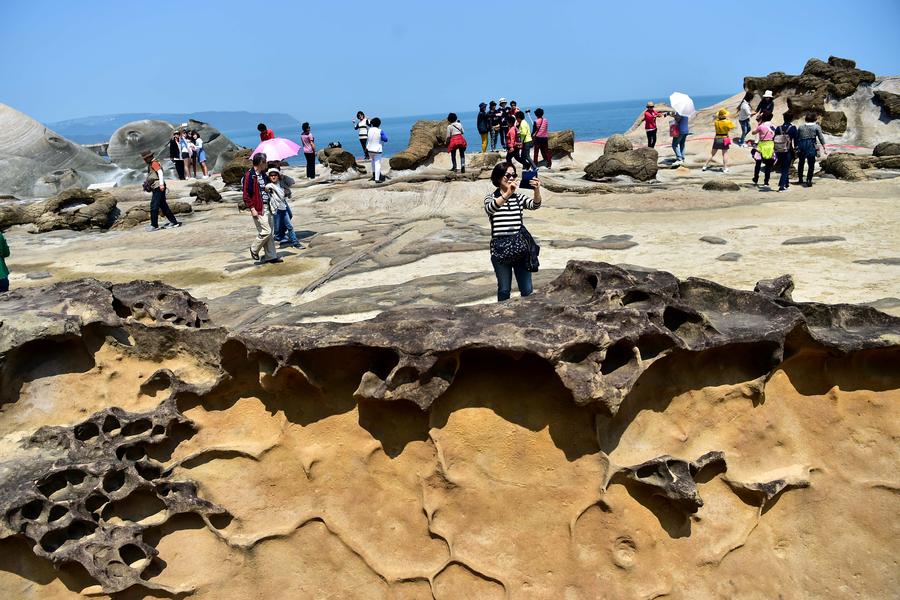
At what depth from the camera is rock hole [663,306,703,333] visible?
12.1ft

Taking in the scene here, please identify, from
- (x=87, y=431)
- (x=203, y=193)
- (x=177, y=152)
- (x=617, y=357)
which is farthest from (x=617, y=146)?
(x=87, y=431)

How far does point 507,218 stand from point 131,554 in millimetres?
3464

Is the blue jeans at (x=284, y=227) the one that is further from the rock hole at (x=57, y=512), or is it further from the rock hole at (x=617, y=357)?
the rock hole at (x=617, y=357)

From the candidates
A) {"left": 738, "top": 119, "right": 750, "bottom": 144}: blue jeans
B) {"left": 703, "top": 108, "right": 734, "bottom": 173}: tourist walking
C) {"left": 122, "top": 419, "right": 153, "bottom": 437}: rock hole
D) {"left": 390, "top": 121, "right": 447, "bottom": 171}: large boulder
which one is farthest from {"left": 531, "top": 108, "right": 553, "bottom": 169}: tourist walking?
{"left": 122, "top": 419, "right": 153, "bottom": 437}: rock hole

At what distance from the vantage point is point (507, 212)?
5344 millimetres

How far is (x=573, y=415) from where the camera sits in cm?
345

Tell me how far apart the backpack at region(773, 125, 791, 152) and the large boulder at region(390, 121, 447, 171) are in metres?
9.28

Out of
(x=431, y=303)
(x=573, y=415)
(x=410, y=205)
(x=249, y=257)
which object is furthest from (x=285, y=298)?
(x=410, y=205)

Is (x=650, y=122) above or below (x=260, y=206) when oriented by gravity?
above

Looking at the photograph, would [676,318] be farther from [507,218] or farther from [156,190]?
[156,190]

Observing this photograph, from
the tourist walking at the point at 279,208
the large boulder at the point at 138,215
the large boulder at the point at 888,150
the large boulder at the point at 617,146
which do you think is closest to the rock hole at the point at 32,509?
the tourist walking at the point at 279,208

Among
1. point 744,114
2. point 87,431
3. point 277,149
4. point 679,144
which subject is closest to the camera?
point 87,431

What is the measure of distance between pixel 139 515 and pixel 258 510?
65 cm

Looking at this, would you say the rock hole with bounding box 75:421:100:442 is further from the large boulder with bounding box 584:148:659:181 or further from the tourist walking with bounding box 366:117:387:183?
the large boulder with bounding box 584:148:659:181
